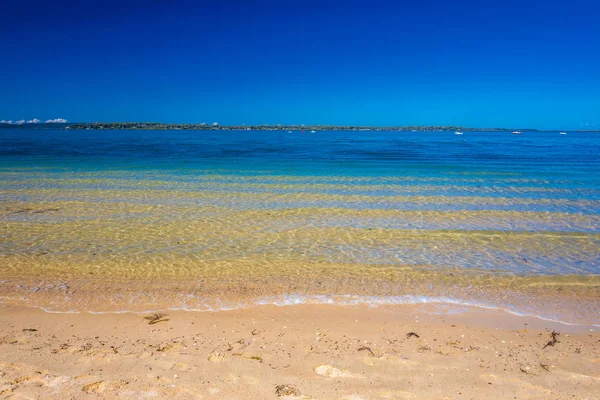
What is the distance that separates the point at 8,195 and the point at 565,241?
19137 millimetres

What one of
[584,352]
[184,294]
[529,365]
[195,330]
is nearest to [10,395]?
[195,330]

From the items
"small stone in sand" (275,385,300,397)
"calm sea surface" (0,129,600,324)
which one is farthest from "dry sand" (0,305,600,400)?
"calm sea surface" (0,129,600,324)

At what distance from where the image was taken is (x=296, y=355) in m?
4.64

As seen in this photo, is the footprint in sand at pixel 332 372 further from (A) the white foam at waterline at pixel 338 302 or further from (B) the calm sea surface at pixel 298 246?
(B) the calm sea surface at pixel 298 246

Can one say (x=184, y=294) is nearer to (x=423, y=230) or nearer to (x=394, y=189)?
(x=423, y=230)

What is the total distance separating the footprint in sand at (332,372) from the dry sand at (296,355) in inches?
0.8

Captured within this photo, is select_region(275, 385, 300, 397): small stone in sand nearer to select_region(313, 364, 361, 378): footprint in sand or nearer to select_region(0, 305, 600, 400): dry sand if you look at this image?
select_region(0, 305, 600, 400): dry sand

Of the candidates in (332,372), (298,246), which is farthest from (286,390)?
(298,246)

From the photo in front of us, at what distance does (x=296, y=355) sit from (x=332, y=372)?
0.55 meters

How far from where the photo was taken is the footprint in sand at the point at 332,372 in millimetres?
4188

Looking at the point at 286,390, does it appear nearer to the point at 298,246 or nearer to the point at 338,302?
the point at 338,302

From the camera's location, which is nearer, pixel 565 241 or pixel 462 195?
pixel 565 241

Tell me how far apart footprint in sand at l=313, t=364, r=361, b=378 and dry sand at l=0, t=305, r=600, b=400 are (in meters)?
0.02

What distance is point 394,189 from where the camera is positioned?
18234mm
